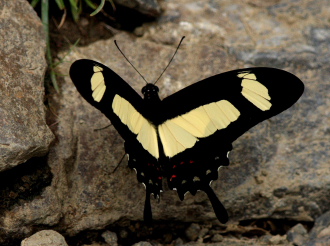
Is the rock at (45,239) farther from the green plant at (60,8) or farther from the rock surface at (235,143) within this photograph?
the green plant at (60,8)

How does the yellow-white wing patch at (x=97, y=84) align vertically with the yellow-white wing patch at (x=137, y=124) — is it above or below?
above

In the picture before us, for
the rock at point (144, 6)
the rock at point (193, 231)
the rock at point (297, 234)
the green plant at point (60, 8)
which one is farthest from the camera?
the rock at point (144, 6)

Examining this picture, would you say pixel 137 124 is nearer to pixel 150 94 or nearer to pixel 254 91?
pixel 150 94

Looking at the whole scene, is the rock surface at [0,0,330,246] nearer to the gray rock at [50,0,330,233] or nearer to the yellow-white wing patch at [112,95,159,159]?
the gray rock at [50,0,330,233]

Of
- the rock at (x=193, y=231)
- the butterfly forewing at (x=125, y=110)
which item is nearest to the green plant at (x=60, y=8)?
the butterfly forewing at (x=125, y=110)

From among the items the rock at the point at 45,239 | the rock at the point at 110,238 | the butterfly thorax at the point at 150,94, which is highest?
the butterfly thorax at the point at 150,94

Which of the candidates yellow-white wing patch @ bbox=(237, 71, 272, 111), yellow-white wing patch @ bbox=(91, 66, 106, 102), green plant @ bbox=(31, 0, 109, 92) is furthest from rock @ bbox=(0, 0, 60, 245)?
yellow-white wing patch @ bbox=(237, 71, 272, 111)

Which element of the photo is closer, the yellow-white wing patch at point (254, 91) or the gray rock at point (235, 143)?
the yellow-white wing patch at point (254, 91)

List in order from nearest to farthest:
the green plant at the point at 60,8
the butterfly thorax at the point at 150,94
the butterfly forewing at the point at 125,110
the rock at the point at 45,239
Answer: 1. the rock at the point at 45,239
2. the butterfly forewing at the point at 125,110
3. the butterfly thorax at the point at 150,94
4. the green plant at the point at 60,8
